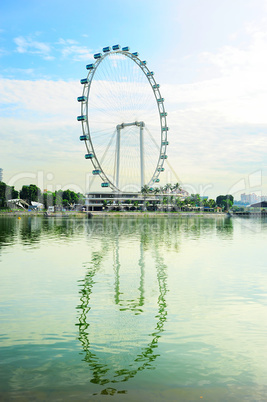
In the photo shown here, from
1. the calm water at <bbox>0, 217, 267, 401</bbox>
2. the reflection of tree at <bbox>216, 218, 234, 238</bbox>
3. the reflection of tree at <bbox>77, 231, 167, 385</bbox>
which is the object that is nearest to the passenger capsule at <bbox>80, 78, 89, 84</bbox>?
the reflection of tree at <bbox>216, 218, 234, 238</bbox>

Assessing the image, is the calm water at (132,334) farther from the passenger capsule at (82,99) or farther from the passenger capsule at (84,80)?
the passenger capsule at (84,80)

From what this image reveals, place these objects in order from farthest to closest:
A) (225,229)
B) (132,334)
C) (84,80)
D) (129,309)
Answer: (84,80) < (225,229) < (129,309) < (132,334)

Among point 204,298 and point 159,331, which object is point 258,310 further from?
point 159,331

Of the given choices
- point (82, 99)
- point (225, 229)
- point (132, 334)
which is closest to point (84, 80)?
point (82, 99)

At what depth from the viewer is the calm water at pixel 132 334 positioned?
873 centimetres

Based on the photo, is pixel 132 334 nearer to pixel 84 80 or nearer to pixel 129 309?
pixel 129 309

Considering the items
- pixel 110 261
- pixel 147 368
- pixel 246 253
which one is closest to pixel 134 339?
pixel 147 368

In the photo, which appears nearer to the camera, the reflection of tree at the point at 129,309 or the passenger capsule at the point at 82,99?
the reflection of tree at the point at 129,309

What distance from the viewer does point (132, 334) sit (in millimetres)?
12477

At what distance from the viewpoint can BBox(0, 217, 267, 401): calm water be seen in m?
A: 8.73

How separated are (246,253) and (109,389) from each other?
30082 mm

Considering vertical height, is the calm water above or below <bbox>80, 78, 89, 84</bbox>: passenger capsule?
below

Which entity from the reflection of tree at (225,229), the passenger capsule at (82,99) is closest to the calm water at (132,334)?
the reflection of tree at (225,229)

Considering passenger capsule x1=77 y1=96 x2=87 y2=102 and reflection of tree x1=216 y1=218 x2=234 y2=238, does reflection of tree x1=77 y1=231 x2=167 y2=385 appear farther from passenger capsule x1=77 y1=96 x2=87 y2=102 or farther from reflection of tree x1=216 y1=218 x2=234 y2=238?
passenger capsule x1=77 y1=96 x2=87 y2=102
